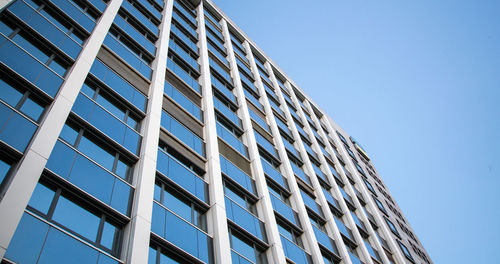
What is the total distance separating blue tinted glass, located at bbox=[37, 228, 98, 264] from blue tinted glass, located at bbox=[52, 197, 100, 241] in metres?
0.65

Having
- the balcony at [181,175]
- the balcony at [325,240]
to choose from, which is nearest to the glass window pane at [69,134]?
the balcony at [181,175]

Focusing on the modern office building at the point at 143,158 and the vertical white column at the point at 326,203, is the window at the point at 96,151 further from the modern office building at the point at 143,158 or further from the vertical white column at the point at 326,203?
the vertical white column at the point at 326,203

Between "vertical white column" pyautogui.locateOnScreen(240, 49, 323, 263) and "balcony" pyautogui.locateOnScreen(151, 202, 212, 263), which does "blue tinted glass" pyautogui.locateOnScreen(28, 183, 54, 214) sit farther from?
"vertical white column" pyautogui.locateOnScreen(240, 49, 323, 263)

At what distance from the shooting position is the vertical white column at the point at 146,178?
10234mm


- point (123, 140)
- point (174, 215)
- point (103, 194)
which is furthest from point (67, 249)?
point (123, 140)

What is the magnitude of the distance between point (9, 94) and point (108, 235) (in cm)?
495

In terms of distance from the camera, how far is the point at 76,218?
10.3 metres

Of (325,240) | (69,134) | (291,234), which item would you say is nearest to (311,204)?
(325,240)

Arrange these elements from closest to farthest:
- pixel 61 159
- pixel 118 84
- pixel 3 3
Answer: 1. pixel 61 159
2. pixel 3 3
3. pixel 118 84

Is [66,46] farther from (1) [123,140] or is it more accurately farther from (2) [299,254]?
(2) [299,254]

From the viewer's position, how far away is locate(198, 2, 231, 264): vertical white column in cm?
1288

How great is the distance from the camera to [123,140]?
13.5 meters

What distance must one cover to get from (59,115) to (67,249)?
417 centimetres

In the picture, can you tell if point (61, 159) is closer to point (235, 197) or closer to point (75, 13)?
point (235, 197)
